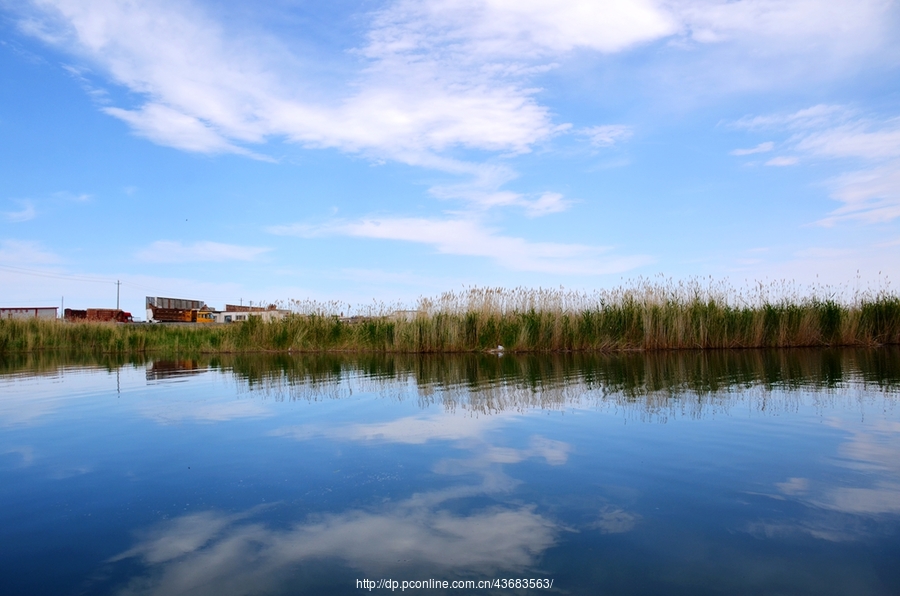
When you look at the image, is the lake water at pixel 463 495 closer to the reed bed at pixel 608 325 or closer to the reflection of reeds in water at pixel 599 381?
the reflection of reeds in water at pixel 599 381

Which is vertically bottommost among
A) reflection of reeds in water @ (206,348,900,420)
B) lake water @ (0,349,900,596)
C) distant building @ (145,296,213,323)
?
lake water @ (0,349,900,596)

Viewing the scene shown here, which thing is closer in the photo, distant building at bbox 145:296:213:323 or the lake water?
the lake water

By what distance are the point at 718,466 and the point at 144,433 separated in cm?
427

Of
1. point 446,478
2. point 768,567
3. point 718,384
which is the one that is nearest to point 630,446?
point 446,478

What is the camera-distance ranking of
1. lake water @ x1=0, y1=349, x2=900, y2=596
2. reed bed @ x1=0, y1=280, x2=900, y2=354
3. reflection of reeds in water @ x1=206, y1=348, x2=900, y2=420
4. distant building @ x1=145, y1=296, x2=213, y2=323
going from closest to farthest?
lake water @ x1=0, y1=349, x2=900, y2=596 < reflection of reeds in water @ x1=206, y1=348, x2=900, y2=420 < reed bed @ x1=0, y1=280, x2=900, y2=354 < distant building @ x1=145, y1=296, x2=213, y2=323

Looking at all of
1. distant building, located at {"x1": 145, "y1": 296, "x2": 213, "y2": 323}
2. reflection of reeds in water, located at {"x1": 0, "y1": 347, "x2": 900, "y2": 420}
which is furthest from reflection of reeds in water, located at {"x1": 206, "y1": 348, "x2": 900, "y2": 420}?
distant building, located at {"x1": 145, "y1": 296, "x2": 213, "y2": 323}

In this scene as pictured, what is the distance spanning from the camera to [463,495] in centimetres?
315

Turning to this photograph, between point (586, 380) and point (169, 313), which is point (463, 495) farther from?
point (169, 313)

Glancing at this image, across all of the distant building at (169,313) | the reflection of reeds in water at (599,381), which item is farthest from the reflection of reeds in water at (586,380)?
the distant building at (169,313)

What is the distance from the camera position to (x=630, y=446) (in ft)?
13.5

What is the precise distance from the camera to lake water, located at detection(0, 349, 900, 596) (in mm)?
2273

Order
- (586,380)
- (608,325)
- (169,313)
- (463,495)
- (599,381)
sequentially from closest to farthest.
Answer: (463,495) < (599,381) < (586,380) < (608,325) < (169,313)

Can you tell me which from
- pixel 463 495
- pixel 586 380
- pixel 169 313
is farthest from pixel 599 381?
pixel 169 313

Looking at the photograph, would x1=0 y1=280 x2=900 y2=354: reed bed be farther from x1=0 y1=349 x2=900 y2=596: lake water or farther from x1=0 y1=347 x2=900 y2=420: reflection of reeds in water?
x1=0 y1=349 x2=900 y2=596: lake water
